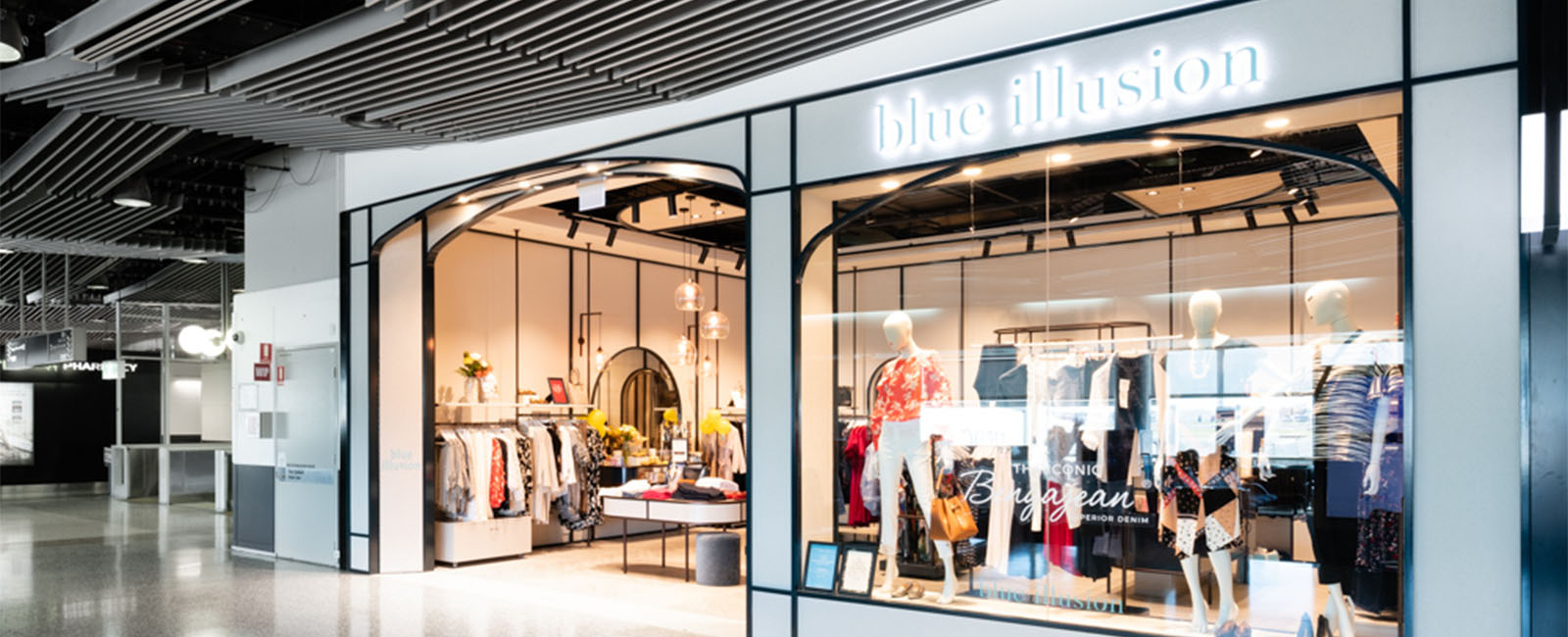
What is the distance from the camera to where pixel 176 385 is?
68.8ft

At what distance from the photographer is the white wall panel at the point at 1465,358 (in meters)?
4.21

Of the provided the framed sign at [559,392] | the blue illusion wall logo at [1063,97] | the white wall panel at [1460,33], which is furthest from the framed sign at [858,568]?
the framed sign at [559,392]

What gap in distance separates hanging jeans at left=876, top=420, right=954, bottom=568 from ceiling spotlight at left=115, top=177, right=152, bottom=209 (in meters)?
7.48

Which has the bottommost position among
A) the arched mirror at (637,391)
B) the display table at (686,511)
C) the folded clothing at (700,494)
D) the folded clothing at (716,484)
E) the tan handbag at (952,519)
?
the display table at (686,511)

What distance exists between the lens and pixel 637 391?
541 inches

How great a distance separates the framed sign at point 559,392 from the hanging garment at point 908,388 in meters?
6.57

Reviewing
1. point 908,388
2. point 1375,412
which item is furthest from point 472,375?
point 1375,412

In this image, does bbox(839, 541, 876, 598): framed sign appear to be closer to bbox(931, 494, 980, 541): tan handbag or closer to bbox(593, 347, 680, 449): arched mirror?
bbox(931, 494, 980, 541): tan handbag

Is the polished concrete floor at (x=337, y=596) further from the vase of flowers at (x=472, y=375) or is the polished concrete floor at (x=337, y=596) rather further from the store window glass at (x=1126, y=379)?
the store window glass at (x=1126, y=379)

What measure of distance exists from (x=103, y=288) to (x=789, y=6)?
17063 millimetres

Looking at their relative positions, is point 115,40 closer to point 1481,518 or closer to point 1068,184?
point 1068,184

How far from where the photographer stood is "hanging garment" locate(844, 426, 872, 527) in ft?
20.4

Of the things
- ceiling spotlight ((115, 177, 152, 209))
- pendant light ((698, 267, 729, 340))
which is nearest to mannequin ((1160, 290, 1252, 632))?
pendant light ((698, 267, 729, 340))

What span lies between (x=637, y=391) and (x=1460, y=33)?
10.6 metres
